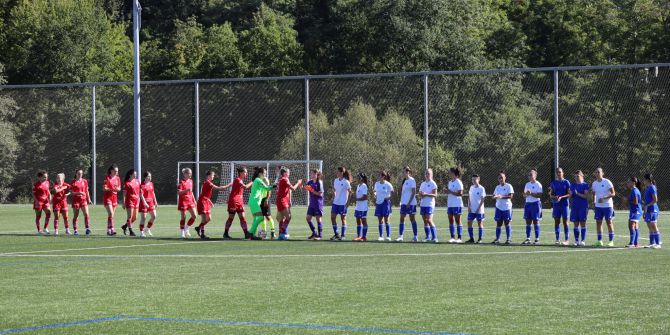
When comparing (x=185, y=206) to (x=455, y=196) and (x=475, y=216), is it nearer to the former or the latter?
(x=455, y=196)

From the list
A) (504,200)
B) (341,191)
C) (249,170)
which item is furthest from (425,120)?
(504,200)

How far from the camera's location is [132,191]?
29484mm

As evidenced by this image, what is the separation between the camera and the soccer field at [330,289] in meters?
11.8

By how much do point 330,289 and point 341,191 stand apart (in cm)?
1371

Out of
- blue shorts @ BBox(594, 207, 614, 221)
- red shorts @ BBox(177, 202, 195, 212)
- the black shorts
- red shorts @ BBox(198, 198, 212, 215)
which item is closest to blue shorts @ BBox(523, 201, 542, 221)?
blue shorts @ BBox(594, 207, 614, 221)

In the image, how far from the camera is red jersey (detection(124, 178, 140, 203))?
96.5ft

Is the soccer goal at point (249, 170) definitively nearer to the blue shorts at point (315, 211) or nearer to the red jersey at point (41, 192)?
the red jersey at point (41, 192)

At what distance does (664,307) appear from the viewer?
13.2m

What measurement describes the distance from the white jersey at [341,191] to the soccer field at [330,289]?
127 inches

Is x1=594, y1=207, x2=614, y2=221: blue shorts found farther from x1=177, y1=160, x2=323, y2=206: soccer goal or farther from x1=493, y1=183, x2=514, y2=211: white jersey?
x1=177, y1=160, x2=323, y2=206: soccer goal

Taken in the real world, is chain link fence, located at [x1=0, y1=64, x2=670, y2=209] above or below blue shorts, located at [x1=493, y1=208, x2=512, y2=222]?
above

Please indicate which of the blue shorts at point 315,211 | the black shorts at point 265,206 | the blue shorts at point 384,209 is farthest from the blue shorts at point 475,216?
the black shorts at point 265,206

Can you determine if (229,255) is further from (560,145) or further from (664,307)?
(560,145)

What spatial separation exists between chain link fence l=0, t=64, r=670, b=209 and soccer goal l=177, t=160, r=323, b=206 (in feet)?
1.52
